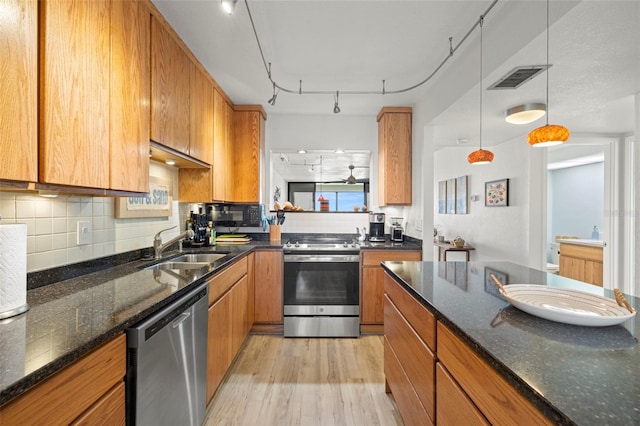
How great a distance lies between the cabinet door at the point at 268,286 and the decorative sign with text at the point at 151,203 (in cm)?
99

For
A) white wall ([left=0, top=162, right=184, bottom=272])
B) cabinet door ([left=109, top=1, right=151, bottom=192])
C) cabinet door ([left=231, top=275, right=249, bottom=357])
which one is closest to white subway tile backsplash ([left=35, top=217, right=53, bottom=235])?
white wall ([left=0, top=162, right=184, bottom=272])

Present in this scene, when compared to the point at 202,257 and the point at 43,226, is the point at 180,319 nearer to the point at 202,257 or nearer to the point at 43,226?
the point at 43,226

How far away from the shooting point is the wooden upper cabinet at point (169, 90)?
1657 mm

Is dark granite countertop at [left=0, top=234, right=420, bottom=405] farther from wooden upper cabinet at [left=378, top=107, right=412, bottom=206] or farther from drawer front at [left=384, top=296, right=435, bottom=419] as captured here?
wooden upper cabinet at [left=378, top=107, right=412, bottom=206]

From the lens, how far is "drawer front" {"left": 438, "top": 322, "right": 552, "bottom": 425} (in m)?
0.63

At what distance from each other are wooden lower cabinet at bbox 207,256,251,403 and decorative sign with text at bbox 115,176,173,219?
2.48 feet

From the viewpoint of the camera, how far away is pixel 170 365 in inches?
48.8

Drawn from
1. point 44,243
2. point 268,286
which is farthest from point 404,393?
point 44,243

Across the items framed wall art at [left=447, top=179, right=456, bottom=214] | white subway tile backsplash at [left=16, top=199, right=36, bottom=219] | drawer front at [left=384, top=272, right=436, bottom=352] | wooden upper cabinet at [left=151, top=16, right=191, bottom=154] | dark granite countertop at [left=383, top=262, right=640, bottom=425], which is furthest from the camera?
framed wall art at [left=447, top=179, right=456, bottom=214]

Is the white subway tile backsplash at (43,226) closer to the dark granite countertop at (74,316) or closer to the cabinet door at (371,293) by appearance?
the dark granite countertop at (74,316)

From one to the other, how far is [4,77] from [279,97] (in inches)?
92.1

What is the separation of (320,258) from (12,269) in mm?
2190

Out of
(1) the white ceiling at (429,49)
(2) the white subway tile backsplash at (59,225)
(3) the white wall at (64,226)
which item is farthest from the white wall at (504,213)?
(2) the white subway tile backsplash at (59,225)

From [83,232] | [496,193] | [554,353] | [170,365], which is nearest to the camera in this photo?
[554,353]
